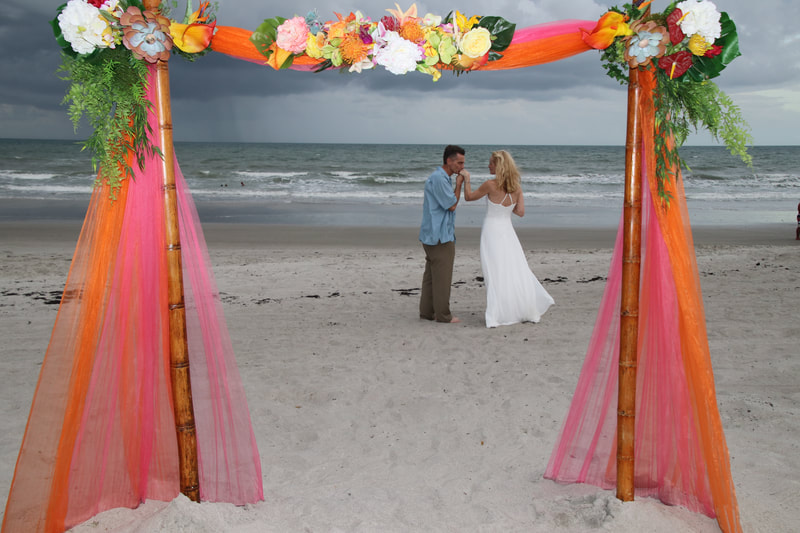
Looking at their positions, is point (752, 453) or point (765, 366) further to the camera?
point (765, 366)

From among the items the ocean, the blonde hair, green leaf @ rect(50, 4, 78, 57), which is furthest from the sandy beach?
the ocean

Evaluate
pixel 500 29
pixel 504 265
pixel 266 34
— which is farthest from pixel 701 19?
pixel 504 265

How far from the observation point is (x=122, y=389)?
284 centimetres

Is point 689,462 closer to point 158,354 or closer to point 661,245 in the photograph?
point 661,245

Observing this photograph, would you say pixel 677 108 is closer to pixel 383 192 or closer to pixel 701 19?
pixel 701 19

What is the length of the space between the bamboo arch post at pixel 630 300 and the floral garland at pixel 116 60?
6.40ft

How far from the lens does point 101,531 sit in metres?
2.74

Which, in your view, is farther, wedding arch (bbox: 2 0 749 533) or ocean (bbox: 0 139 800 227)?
ocean (bbox: 0 139 800 227)

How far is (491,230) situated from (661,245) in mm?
3625

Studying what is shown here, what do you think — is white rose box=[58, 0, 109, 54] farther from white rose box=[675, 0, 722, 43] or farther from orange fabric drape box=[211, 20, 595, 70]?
white rose box=[675, 0, 722, 43]

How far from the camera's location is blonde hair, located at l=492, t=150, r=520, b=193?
6.14 m

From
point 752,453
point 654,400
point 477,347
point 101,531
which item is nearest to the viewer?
point 101,531

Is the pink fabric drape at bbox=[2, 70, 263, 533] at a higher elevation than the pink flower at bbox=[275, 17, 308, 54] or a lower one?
lower

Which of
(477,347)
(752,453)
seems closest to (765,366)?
(752,453)
